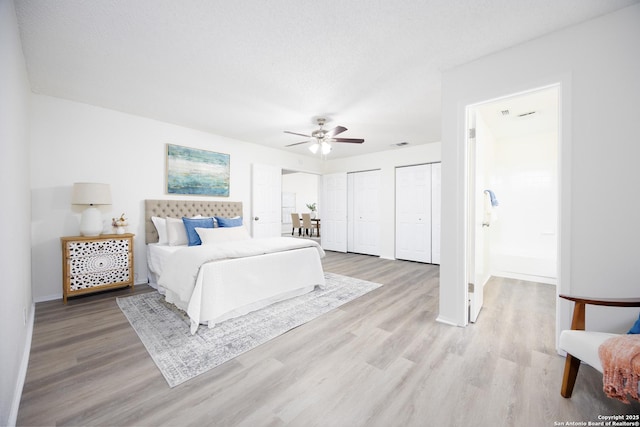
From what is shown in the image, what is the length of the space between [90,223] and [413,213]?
5.50 m

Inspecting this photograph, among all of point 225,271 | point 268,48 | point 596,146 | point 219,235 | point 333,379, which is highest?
point 268,48

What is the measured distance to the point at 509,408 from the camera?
1.45 meters

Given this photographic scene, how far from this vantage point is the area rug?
1884 mm

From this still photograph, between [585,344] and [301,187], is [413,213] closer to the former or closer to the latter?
[585,344]

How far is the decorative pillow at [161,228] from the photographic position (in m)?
3.74

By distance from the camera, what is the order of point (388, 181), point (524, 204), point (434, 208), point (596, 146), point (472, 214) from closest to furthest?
point (596, 146) < point (472, 214) < point (524, 204) < point (434, 208) < point (388, 181)

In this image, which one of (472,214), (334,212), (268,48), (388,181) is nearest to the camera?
(268,48)

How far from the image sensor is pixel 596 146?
1837mm

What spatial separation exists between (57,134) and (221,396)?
3.75m

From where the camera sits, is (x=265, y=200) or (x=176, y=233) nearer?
(x=176, y=233)

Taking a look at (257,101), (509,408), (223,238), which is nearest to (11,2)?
(257,101)

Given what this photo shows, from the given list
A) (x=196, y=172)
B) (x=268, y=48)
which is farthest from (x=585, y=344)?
(x=196, y=172)

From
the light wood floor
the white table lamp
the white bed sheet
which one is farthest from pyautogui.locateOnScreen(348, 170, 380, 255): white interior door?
the white table lamp

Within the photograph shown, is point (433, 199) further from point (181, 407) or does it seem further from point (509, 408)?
point (181, 407)
